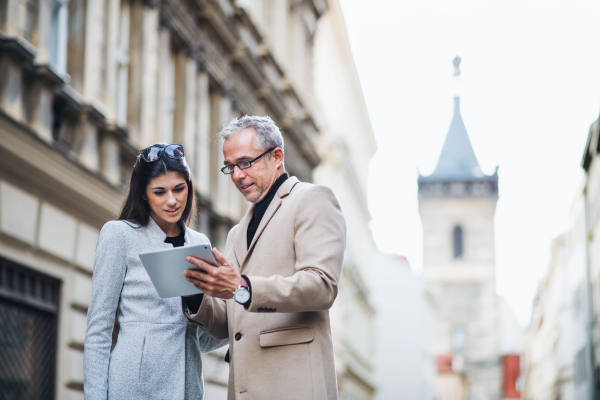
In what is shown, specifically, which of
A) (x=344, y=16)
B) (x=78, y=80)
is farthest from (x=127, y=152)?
(x=344, y=16)

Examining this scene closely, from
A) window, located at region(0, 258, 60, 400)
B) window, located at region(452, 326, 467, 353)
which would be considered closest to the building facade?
window, located at region(452, 326, 467, 353)

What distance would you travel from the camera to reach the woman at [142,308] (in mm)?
4035

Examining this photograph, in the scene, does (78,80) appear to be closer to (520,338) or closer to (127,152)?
(127,152)

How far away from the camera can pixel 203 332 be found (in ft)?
14.8

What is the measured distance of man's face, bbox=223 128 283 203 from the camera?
4.23m

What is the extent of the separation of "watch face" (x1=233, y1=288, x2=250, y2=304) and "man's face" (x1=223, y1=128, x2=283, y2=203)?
62 cm

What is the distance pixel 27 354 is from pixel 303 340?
642cm

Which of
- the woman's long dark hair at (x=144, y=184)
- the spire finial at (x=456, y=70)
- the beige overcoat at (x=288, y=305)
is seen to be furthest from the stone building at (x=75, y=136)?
the spire finial at (x=456, y=70)

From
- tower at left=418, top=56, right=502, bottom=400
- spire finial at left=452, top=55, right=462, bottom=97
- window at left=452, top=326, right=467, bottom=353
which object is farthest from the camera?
spire finial at left=452, top=55, right=462, bottom=97

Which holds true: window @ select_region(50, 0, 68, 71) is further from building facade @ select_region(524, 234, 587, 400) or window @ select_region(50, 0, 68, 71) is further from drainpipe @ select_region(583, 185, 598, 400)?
building facade @ select_region(524, 234, 587, 400)

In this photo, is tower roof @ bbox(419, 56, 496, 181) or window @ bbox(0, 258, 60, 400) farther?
tower roof @ bbox(419, 56, 496, 181)

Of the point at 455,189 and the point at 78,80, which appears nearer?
the point at 78,80

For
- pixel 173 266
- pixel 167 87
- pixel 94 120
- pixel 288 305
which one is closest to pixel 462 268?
pixel 167 87

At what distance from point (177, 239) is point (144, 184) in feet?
1.03
